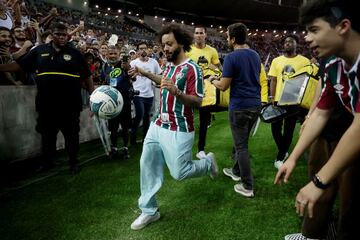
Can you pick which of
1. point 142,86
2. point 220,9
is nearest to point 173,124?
point 142,86

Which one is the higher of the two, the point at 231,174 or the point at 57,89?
the point at 57,89

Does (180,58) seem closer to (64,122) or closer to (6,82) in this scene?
(64,122)

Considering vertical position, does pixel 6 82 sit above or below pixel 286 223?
above

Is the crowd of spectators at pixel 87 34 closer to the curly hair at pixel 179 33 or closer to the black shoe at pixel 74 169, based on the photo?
the curly hair at pixel 179 33

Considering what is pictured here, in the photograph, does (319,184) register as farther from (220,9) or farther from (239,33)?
(220,9)

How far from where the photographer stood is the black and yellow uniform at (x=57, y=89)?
4992 mm

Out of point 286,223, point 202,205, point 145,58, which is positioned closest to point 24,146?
point 145,58

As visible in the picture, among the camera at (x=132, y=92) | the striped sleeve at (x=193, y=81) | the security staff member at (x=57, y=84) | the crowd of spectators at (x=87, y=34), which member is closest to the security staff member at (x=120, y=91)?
the camera at (x=132, y=92)

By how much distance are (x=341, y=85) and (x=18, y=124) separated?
5370mm

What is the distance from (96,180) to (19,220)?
57.6 inches

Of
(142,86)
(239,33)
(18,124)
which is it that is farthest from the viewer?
(142,86)

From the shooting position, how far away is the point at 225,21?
56.0m

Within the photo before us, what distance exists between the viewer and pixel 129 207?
3982 millimetres

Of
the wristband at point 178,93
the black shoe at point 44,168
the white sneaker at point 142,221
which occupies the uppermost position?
the wristband at point 178,93
